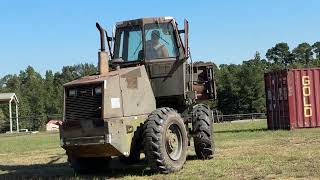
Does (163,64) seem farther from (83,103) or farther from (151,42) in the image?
(83,103)

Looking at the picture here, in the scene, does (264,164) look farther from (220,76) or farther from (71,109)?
(220,76)

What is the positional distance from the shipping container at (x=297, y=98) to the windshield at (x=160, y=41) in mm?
12293

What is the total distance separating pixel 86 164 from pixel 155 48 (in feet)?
9.44

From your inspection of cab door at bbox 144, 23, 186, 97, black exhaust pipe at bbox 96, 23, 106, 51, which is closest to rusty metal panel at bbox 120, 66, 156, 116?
cab door at bbox 144, 23, 186, 97

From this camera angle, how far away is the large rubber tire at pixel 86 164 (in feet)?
39.4

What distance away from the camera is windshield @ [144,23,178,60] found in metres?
12.5

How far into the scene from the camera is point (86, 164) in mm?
12273

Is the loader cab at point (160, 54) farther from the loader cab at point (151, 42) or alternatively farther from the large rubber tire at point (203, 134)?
the large rubber tire at point (203, 134)

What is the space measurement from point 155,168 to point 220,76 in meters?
75.3

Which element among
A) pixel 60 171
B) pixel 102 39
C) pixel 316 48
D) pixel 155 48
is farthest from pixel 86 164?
pixel 316 48

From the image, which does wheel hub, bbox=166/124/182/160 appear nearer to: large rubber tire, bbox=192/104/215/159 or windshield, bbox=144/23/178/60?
large rubber tire, bbox=192/104/215/159

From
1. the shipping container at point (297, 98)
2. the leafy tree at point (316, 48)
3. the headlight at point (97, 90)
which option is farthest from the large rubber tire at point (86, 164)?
the leafy tree at point (316, 48)

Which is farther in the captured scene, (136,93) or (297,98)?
(297,98)

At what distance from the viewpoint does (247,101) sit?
263 ft
